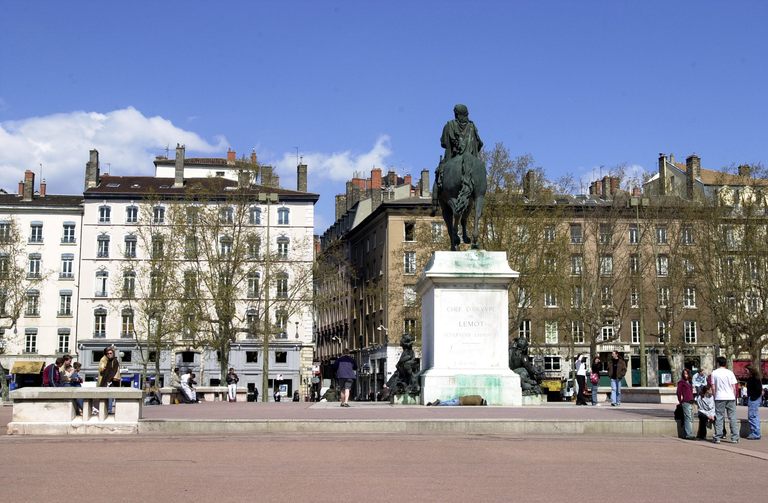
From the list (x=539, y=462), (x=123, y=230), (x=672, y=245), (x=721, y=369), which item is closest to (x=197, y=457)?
(x=539, y=462)

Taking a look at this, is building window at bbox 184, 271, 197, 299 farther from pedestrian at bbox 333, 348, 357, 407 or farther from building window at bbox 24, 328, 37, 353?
pedestrian at bbox 333, 348, 357, 407

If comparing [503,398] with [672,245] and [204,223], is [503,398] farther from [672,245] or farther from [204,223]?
[672,245]

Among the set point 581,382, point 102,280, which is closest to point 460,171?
point 581,382

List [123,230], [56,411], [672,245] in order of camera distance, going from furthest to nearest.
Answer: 1. [123,230]
2. [672,245]
3. [56,411]

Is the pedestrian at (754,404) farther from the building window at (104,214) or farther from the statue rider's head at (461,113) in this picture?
the building window at (104,214)

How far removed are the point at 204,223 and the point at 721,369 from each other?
43921mm

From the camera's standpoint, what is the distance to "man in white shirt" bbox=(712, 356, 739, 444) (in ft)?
56.1

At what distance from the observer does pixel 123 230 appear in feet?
290

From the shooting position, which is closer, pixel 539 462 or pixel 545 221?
pixel 539 462

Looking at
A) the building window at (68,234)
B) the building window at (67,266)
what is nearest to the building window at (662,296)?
the building window at (67,266)

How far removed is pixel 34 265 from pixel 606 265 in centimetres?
4878

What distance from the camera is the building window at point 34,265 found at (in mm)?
88188

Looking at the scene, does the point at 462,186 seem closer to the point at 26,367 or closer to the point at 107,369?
the point at 107,369

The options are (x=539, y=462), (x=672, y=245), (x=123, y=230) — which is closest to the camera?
(x=539, y=462)
